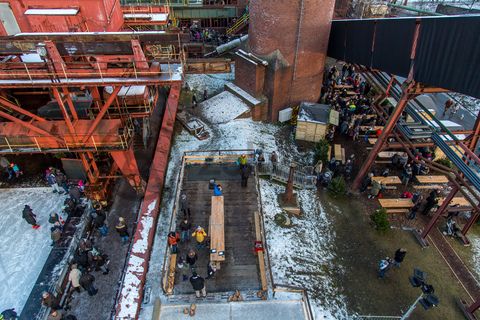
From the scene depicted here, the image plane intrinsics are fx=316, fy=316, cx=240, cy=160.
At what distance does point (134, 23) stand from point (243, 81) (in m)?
7.65

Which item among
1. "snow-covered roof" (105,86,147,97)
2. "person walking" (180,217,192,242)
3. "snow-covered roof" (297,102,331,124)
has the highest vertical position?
"snow-covered roof" (105,86,147,97)

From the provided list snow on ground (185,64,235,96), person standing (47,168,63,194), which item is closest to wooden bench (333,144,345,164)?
snow on ground (185,64,235,96)

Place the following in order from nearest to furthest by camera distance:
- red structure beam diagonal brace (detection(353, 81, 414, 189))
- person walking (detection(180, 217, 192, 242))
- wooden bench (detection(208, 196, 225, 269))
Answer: wooden bench (detection(208, 196, 225, 269)) < person walking (detection(180, 217, 192, 242)) < red structure beam diagonal brace (detection(353, 81, 414, 189))

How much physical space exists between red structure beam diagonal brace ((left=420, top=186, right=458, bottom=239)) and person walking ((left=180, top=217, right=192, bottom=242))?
1068cm

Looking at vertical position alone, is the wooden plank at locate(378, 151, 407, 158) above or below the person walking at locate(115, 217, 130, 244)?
below

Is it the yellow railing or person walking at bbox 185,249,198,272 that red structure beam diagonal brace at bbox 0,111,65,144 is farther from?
the yellow railing

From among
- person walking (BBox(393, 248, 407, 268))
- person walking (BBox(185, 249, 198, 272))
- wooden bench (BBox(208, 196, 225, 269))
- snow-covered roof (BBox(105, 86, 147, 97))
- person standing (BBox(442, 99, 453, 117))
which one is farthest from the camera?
person standing (BBox(442, 99, 453, 117))

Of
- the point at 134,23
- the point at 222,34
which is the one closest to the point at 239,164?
the point at 134,23

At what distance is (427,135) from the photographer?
14.4 meters

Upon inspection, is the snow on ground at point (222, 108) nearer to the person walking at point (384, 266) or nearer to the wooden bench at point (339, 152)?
the wooden bench at point (339, 152)

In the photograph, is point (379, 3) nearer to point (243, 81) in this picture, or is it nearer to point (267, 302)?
point (243, 81)

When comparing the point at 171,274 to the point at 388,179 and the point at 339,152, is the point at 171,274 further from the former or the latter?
the point at 388,179

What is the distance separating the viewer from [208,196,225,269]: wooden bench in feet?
35.9

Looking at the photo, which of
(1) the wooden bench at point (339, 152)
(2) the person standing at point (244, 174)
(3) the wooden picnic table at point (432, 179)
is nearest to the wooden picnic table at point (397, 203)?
(3) the wooden picnic table at point (432, 179)
